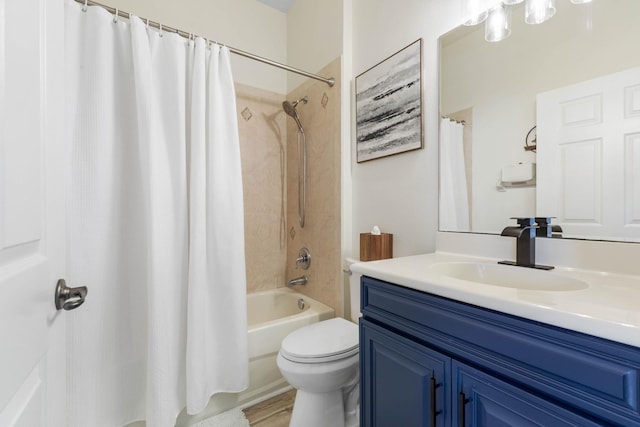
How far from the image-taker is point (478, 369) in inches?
27.3

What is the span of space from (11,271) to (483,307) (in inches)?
36.2

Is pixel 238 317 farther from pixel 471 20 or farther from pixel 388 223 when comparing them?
pixel 471 20

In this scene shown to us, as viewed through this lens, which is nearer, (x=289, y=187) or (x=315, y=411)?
(x=315, y=411)

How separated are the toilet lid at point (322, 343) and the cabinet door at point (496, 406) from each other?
589 millimetres

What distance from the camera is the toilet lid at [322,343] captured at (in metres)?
1.22

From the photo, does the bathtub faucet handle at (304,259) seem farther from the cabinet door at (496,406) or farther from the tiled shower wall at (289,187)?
the cabinet door at (496,406)

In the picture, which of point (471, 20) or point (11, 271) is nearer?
point (11, 271)

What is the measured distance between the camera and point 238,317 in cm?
147

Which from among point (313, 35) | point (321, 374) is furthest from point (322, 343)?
point (313, 35)

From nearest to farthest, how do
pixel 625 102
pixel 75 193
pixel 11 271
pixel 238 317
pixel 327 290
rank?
pixel 11 271 → pixel 625 102 → pixel 75 193 → pixel 238 317 → pixel 327 290

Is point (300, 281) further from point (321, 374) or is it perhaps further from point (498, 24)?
point (498, 24)

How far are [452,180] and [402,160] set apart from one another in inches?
12.2

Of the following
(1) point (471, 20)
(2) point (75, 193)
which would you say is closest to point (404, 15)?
(1) point (471, 20)

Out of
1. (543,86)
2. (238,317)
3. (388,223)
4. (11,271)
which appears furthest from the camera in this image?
(388,223)
